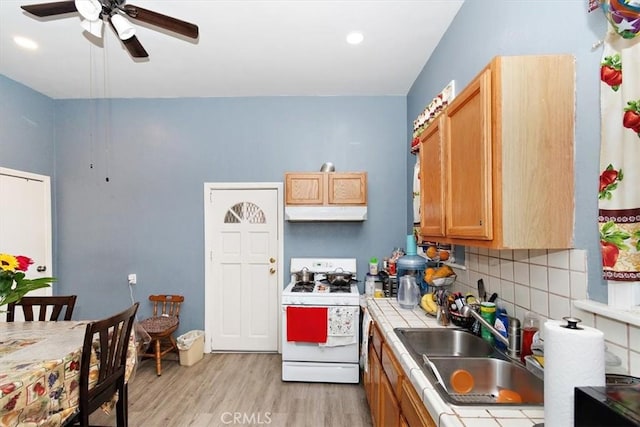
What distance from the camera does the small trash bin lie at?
3.14 m

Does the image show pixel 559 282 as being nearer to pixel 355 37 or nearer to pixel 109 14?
pixel 355 37

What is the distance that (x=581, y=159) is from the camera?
109 centimetres

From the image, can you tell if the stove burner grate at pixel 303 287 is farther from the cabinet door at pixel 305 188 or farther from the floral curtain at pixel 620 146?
the floral curtain at pixel 620 146

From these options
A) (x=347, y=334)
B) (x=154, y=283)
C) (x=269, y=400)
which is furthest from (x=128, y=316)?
(x=154, y=283)

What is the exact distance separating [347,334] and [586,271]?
79.1 inches

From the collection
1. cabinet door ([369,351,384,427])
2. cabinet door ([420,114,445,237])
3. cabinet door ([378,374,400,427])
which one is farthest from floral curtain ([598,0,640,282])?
cabinet door ([369,351,384,427])

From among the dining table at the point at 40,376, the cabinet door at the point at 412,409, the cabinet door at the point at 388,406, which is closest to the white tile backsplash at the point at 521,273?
the cabinet door at the point at 412,409

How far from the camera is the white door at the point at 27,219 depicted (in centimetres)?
298

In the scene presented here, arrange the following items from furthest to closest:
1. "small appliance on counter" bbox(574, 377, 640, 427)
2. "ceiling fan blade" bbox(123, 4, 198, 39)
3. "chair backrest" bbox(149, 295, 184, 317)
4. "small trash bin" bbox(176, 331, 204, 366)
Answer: "chair backrest" bbox(149, 295, 184, 317) → "small trash bin" bbox(176, 331, 204, 366) → "ceiling fan blade" bbox(123, 4, 198, 39) → "small appliance on counter" bbox(574, 377, 640, 427)

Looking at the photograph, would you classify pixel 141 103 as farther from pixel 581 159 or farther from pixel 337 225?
pixel 581 159

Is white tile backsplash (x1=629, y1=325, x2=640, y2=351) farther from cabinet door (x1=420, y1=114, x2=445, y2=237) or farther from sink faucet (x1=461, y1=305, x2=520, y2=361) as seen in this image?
cabinet door (x1=420, y1=114, x2=445, y2=237)

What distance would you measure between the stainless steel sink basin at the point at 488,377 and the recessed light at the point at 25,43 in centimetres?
368

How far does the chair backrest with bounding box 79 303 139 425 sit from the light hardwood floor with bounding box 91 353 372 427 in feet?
2.38

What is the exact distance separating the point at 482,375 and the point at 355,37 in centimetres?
237
